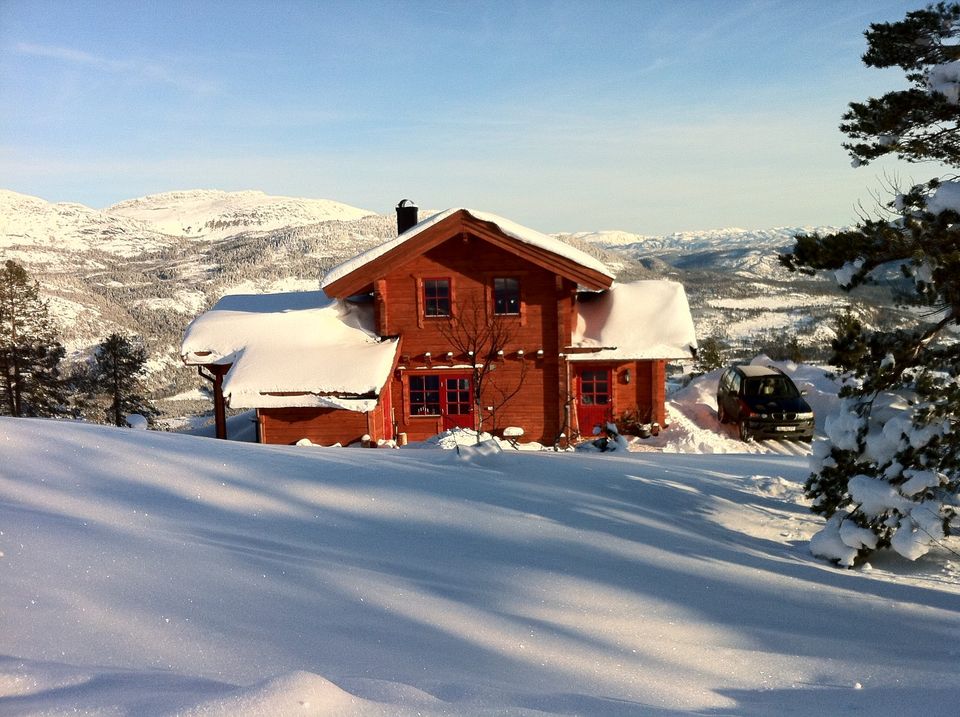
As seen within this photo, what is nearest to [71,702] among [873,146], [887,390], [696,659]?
[696,659]

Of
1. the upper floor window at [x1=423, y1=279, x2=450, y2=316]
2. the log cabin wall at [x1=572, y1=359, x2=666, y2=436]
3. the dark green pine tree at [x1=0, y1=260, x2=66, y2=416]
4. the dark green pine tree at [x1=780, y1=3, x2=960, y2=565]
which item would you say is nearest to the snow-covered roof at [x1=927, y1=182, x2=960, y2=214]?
the dark green pine tree at [x1=780, y1=3, x2=960, y2=565]

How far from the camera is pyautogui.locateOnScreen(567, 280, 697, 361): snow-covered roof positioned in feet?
60.2

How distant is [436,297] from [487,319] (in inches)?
64.9

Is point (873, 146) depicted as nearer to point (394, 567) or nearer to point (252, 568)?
point (394, 567)

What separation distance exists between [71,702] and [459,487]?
4881 millimetres

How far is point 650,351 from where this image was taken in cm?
1825

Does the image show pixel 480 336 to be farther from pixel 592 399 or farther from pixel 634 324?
pixel 634 324

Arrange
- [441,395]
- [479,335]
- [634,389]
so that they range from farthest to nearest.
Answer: [634,389]
[441,395]
[479,335]

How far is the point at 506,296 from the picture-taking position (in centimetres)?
1886

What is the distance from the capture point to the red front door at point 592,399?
764 inches

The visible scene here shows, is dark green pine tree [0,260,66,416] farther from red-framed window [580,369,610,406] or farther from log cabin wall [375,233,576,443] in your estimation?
red-framed window [580,369,610,406]

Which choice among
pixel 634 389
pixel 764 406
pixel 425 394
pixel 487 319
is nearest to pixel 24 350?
pixel 425 394

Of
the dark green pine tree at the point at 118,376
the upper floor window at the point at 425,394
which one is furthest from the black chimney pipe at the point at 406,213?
the dark green pine tree at the point at 118,376

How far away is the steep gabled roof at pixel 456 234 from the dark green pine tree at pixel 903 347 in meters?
10.4
